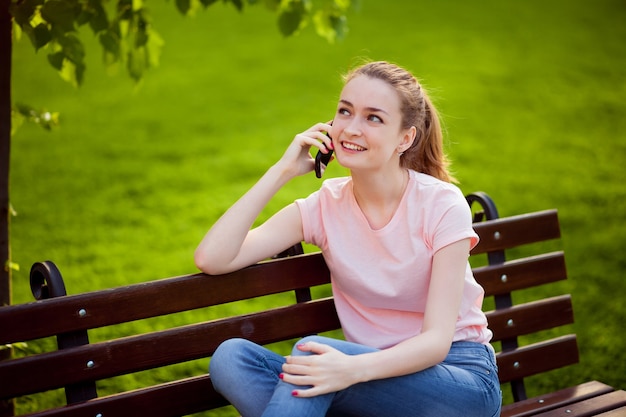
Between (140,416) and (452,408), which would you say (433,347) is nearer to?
(452,408)

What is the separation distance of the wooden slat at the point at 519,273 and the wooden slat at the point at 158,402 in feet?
3.96

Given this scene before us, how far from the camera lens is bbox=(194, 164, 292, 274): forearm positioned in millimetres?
3090

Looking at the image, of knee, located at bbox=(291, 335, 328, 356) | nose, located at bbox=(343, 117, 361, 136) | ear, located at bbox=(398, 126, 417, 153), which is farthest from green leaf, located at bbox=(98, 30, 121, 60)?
knee, located at bbox=(291, 335, 328, 356)

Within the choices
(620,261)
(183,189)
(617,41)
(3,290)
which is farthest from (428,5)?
(3,290)

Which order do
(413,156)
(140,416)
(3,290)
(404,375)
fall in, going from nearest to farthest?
(404,375), (140,416), (413,156), (3,290)

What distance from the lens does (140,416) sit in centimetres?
303

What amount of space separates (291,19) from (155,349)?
75.2 inches

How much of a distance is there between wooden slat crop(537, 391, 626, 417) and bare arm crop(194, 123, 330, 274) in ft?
3.97

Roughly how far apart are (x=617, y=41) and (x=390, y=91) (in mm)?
9140

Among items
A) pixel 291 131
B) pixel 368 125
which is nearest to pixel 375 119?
pixel 368 125

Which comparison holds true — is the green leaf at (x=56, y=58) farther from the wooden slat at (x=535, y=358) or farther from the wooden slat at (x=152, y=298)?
the wooden slat at (x=535, y=358)

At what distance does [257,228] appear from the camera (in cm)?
322

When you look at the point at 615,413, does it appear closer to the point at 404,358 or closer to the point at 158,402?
the point at 404,358

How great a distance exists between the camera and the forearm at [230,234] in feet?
10.1
